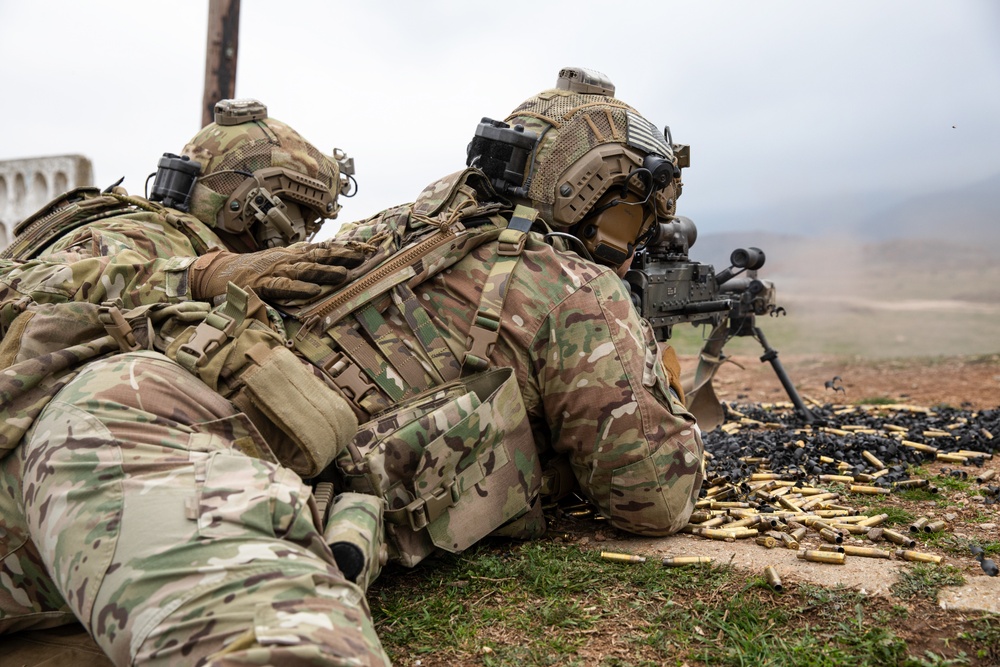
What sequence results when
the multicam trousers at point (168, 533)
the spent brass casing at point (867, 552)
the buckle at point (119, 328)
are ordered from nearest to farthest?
the multicam trousers at point (168, 533) → the buckle at point (119, 328) → the spent brass casing at point (867, 552)

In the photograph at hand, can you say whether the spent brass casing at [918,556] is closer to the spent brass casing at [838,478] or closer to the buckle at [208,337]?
the spent brass casing at [838,478]

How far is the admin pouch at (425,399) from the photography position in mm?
3062

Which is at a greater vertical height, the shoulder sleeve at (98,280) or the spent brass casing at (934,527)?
the shoulder sleeve at (98,280)

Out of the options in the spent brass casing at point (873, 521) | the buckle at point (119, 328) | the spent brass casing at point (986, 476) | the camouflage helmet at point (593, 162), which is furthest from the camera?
the spent brass casing at point (986, 476)

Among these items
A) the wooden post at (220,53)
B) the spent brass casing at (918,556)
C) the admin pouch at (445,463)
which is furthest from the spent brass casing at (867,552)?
the wooden post at (220,53)

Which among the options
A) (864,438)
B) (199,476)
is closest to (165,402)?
(199,476)

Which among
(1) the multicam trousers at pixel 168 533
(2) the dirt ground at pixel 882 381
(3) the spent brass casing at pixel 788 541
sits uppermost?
(1) the multicam trousers at pixel 168 533

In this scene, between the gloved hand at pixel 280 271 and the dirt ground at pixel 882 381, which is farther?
the dirt ground at pixel 882 381

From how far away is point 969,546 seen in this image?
354cm

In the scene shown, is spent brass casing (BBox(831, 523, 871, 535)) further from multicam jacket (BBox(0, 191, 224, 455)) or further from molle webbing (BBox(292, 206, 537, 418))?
multicam jacket (BBox(0, 191, 224, 455))

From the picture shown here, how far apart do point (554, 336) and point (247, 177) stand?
122 inches

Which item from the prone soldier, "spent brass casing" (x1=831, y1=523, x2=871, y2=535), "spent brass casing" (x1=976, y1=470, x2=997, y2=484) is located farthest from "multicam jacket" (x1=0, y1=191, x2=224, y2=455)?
"spent brass casing" (x1=976, y1=470, x2=997, y2=484)

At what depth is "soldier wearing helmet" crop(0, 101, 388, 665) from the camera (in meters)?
2.02

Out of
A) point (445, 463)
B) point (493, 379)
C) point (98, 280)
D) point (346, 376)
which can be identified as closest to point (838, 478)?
point (493, 379)
